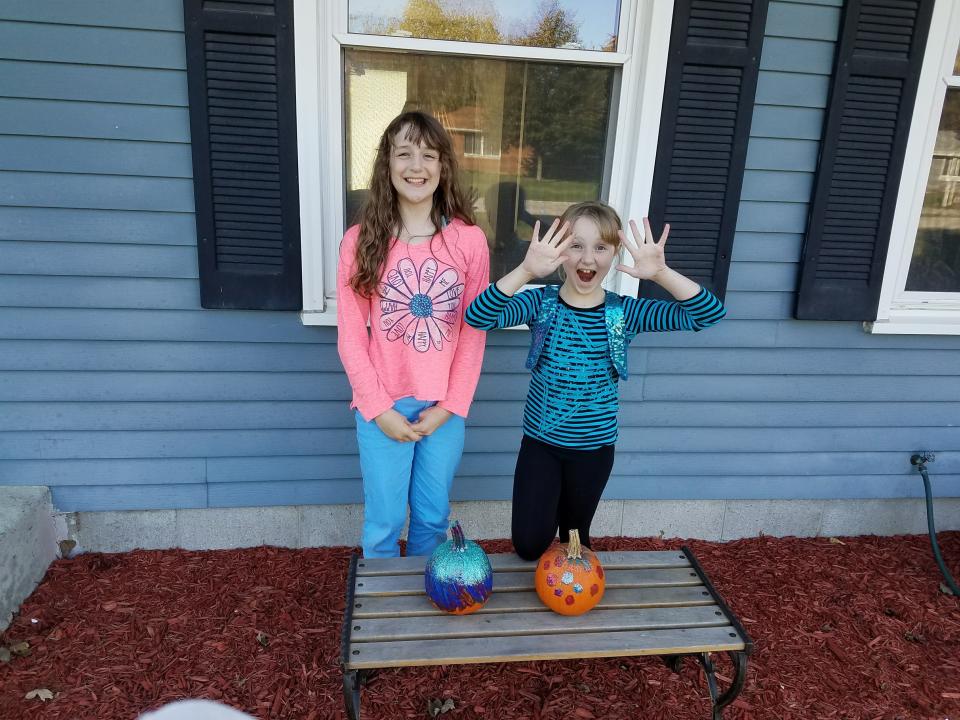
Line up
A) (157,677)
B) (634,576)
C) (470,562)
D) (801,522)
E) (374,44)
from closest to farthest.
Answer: (470,562) < (634,576) < (157,677) < (374,44) < (801,522)

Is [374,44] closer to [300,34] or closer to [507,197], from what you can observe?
[300,34]

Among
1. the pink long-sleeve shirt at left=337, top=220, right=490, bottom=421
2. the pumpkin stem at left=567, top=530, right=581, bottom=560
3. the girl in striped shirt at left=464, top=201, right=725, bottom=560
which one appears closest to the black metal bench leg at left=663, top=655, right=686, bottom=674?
the girl in striped shirt at left=464, top=201, right=725, bottom=560

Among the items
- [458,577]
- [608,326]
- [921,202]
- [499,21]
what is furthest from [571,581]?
[921,202]

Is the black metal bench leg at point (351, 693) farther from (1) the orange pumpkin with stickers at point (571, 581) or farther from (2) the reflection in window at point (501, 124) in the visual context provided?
(2) the reflection in window at point (501, 124)

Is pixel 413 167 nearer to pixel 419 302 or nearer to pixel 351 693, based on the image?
pixel 419 302

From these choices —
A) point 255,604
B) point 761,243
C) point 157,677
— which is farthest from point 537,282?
point 157,677

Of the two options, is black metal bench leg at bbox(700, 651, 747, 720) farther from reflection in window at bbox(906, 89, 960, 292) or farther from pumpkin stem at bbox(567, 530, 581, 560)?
reflection in window at bbox(906, 89, 960, 292)

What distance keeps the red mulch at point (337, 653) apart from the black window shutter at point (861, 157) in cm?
133

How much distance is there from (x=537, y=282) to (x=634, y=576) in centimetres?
142

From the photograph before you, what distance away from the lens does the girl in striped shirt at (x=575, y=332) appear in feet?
6.88

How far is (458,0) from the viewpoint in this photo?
2742 mm

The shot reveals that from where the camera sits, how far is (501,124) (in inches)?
114

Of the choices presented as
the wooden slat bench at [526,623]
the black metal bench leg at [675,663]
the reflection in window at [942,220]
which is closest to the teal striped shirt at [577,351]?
the wooden slat bench at [526,623]

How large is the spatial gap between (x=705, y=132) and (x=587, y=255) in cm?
115
